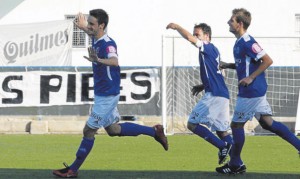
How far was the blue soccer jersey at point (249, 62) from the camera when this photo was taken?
1147 cm

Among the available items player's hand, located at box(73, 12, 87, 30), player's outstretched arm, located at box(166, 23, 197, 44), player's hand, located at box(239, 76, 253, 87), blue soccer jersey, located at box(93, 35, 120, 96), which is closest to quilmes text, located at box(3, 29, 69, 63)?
player's hand, located at box(73, 12, 87, 30)

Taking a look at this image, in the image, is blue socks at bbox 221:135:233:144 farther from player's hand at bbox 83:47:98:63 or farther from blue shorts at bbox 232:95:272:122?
player's hand at bbox 83:47:98:63

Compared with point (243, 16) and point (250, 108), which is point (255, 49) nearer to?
point (243, 16)

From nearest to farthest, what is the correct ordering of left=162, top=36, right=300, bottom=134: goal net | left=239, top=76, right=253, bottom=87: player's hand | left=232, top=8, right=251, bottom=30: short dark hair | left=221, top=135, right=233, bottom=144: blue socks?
left=239, top=76, right=253, bottom=87: player's hand
left=232, top=8, right=251, bottom=30: short dark hair
left=221, top=135, right=233, bottom=144: blue socks
left=162, top=36, right=300, bottom=134: goal net

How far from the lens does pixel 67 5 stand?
33.9 metres

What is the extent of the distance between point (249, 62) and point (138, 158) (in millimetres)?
3863

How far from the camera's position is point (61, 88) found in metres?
22.8

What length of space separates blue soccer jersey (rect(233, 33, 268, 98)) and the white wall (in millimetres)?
22089

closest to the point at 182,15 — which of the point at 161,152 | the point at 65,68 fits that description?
the point at 65,68

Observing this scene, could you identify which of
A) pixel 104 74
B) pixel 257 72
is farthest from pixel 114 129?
pixel 257 72

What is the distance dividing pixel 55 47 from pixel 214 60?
615 inches

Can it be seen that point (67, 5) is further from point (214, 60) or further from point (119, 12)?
point (214, 60)

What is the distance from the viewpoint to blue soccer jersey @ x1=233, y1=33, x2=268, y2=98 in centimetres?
1147

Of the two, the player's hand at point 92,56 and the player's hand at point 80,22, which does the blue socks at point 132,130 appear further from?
the player's hand at point 92,56
